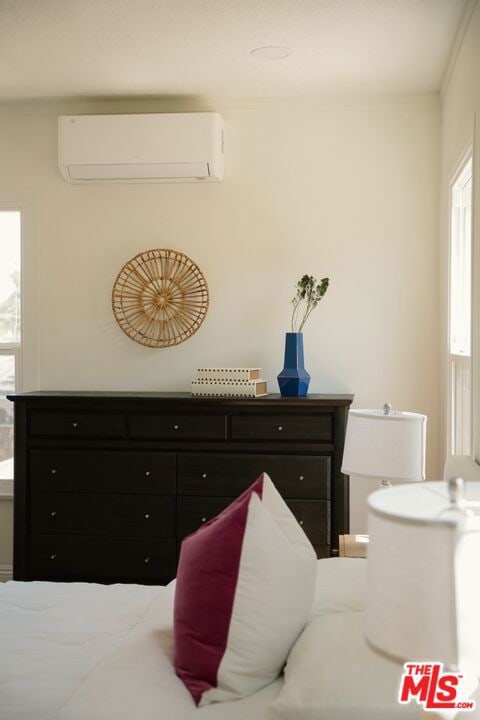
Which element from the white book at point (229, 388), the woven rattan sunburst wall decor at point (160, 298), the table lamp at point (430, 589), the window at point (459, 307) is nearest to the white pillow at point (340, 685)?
the table lamp at point (430, 589)

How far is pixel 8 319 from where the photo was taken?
454 cm

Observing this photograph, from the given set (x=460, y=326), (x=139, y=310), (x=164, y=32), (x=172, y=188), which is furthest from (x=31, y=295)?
(x=460, y=326)

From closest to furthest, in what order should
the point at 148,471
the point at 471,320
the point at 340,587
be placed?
the point at 340,587, the point at 471,320, the point at 148,471

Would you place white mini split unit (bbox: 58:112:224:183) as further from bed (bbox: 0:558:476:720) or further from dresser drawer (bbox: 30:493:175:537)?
bed (bbox: 0:558:476:720)

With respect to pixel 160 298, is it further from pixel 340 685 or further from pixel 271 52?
pixel 340 685

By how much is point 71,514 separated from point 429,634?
3.15 metres

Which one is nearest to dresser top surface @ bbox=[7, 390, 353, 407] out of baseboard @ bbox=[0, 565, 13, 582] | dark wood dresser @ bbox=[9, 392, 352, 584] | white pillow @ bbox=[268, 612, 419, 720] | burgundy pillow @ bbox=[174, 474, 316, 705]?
dark wood dresser @ bbox=[9, 392, 352, 584]

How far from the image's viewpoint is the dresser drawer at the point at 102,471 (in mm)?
3916

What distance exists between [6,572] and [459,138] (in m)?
3.19

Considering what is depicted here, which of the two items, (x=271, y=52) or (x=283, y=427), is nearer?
(x=271, y=52)

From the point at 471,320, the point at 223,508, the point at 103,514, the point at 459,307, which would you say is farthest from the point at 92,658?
the point at 459,307

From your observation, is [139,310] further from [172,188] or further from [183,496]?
[183,496]

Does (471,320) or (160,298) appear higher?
(160,298)

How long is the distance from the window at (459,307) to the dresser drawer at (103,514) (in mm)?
→ 1373
